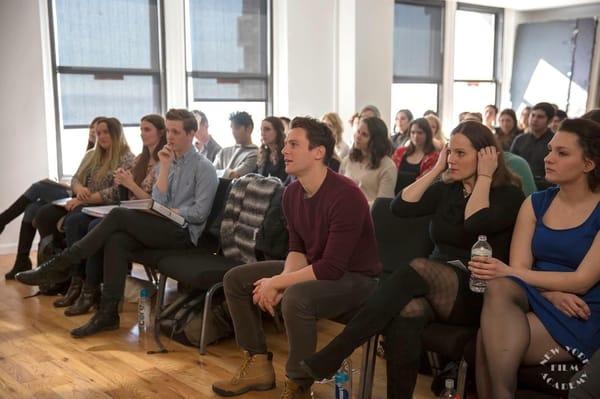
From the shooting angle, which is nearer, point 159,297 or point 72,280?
point 159,297

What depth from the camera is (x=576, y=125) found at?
2.41 m

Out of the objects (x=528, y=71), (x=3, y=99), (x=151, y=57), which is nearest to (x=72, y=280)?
(x=3, y=99)

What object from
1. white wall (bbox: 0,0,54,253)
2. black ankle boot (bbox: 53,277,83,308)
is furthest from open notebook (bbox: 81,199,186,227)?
white wall (bbox: 0,0,54,253)

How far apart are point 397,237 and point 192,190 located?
1342mm

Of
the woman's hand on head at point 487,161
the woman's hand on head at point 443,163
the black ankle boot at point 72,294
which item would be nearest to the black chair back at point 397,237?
the woman's hand on head at point 443,163

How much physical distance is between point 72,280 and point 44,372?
4.18 ft

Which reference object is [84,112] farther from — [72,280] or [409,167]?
[409,167]

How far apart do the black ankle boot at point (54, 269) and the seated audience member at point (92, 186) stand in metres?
0.43

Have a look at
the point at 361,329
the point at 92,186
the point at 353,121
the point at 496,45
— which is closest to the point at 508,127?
the point at 353,121

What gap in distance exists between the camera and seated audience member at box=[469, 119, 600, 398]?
2.20m

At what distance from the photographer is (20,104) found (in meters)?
5.89

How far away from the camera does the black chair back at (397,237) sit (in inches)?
120

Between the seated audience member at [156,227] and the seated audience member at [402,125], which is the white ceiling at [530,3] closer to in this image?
the seated audience member at [402,125]

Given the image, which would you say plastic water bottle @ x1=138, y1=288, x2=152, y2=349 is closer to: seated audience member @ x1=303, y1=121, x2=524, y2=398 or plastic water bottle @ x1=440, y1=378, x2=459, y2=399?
seated audience member @ x1=303, y1=121, x2=524, y2=398
